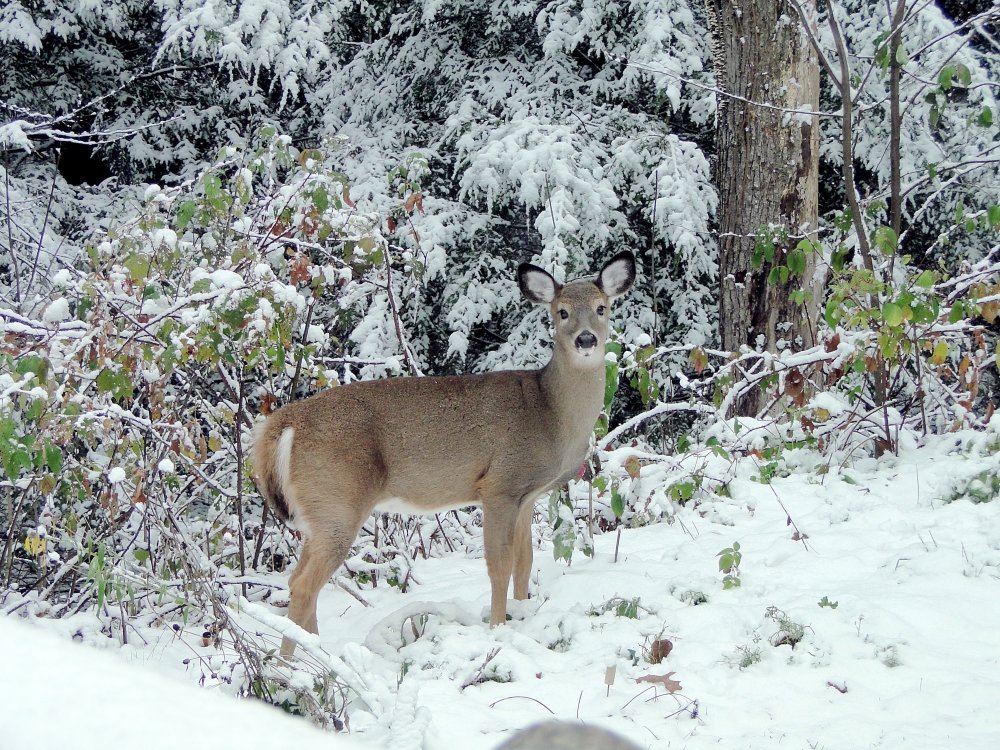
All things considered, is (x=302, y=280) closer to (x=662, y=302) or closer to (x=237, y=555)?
(x=237, y=555)

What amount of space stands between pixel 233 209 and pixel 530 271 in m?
1.80

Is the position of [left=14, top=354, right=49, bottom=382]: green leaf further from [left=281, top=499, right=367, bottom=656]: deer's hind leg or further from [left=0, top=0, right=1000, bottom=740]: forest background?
[left=281, top=499, right=367, bottom=656]: deer's hind leg

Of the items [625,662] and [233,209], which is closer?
[625,662]

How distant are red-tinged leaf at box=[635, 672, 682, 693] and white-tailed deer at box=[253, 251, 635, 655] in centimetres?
102

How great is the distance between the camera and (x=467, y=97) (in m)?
9.91

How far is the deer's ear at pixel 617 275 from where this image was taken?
188 inches

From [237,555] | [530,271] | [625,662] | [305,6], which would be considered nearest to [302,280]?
[530,271]

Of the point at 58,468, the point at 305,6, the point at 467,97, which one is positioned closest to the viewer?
the point at 58,468

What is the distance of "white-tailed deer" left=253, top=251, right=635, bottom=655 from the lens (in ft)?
13.7

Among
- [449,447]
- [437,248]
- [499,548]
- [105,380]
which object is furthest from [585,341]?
[437,248]

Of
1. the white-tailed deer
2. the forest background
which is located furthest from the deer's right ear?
the forest background

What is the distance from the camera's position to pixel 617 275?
4.85 m

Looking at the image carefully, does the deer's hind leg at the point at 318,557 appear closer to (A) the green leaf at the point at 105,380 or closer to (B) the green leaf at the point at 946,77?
(A) the green leaf at the point at 105,380

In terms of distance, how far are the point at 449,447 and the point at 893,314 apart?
214 cm
